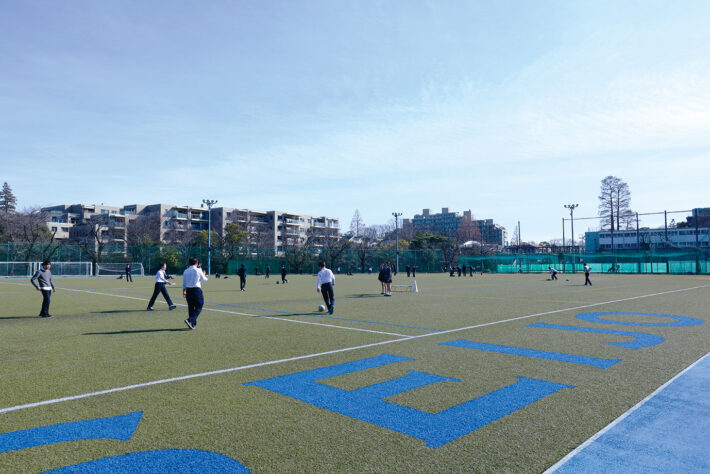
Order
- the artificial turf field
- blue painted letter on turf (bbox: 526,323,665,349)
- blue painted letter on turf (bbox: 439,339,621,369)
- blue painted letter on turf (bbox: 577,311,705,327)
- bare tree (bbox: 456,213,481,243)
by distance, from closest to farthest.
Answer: the artificial turf field < blue painted letter on turf (bbox: 439,339,621,369) < blue painted letter on turf (bbox: 526,323,665,349) < blue painted letter on turf (bbox: 577,311,705,327) < bare tree (bbox: 456,213,481,243)

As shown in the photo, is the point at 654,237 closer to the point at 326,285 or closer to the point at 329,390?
the point at 326,285

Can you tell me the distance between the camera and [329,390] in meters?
5.77

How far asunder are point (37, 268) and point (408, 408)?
157ft

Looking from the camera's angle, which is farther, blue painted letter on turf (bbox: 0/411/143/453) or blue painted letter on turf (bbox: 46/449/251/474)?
blue painted letter on turf (bbox: 0/411/143/453)

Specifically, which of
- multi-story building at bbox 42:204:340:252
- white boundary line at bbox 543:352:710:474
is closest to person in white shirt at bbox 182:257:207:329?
white boundary line at bbox 543:352:710:474

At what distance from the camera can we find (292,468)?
364 cm

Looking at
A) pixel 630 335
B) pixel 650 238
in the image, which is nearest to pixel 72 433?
pixel 630 335

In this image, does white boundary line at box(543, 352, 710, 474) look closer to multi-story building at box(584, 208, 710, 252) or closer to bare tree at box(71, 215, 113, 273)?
bare tree at box(71, 215, 113, 273)

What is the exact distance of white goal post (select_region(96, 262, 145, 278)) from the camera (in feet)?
161

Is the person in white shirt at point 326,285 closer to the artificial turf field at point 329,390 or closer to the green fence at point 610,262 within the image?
the artificial turf field at point 329,390

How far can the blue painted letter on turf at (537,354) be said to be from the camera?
23.7ft

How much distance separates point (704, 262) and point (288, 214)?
288ft

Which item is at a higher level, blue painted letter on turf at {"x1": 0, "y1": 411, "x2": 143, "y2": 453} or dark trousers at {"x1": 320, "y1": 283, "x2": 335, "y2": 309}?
dark trousers at {"x1": 320, "y1": 283, "x2": 335, "y2": 309}

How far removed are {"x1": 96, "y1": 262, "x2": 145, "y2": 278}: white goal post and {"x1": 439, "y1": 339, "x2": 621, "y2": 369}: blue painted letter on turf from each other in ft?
157
